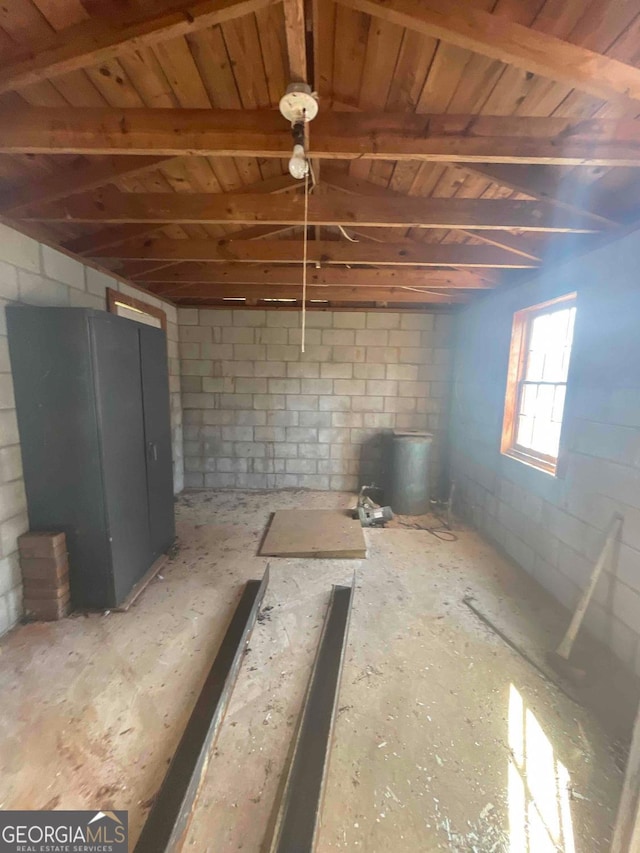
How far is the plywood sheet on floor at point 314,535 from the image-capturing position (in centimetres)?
321

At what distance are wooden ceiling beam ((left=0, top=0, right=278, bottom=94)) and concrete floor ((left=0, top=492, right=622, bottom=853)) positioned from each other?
256 centimetres

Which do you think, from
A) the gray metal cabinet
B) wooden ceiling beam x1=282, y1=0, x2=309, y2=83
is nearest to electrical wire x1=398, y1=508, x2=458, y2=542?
the gray metal cabinet

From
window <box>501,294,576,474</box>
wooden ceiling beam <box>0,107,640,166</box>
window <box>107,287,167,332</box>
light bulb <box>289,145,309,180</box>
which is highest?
wooden ceiling beam <box>0,107,640,166</box>

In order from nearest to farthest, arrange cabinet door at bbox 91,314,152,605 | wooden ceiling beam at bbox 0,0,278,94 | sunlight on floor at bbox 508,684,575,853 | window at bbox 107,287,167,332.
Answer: wooden ceiling beam at bbox 0,0,278,94, sunlight on floor at bbox 508,684,575,853, cabinet door at bbox 91,314,152,605, window at bbox 107,287,167,332

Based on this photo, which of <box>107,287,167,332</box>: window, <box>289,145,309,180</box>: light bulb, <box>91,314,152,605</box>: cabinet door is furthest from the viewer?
<box>107,287,167,332</box>: window

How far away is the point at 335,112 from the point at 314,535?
311cm

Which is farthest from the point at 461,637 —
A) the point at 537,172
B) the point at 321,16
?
the point at 321,16

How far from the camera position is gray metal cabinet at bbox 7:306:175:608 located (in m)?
2.16

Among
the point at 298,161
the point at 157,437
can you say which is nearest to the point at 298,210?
the point at 298,161

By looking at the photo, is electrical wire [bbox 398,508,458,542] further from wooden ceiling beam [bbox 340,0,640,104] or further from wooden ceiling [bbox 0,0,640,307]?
wooden ceiling beam [bbox 340,0,640,104]

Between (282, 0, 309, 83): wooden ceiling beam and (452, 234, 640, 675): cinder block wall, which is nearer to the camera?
(282, 0, 309, 83): wooden ceiling beam

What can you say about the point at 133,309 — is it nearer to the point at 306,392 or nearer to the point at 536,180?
the point at 306,392

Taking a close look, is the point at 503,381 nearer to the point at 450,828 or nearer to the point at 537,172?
the point at 537,172

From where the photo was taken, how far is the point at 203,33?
1.33 m
